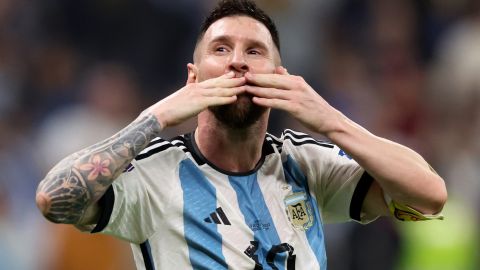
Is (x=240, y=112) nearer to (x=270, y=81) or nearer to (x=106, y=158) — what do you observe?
(x=270, y=81)

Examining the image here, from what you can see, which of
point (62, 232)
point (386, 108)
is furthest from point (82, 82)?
point (386, 108)

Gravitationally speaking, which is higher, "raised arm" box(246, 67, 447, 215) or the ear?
the ear

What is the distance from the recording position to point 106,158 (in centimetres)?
389

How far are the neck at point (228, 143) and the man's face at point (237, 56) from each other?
0.23 feet

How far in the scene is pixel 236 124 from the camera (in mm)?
4324

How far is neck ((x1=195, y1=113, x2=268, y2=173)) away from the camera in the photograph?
4410 mm

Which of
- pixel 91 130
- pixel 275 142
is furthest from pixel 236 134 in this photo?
pixel 91 130

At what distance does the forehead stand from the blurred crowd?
123 inches

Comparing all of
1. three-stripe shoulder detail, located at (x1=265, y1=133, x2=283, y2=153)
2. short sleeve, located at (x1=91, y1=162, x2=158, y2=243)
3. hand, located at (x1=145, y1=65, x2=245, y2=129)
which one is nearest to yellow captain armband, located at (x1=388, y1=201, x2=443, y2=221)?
three-stripe shoulder detail, located at (x1=265, y1=133, x2=283, y2=153)

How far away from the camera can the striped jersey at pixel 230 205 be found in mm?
4086

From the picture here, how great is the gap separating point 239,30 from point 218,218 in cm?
84

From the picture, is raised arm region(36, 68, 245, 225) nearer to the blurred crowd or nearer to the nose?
the nose

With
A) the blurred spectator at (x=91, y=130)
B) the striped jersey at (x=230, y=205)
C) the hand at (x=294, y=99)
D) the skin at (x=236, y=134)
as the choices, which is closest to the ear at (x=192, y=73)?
the skin at (x=236, y=134)

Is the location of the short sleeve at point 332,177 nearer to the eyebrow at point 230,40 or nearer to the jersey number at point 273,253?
the jersey number at point 273,253
